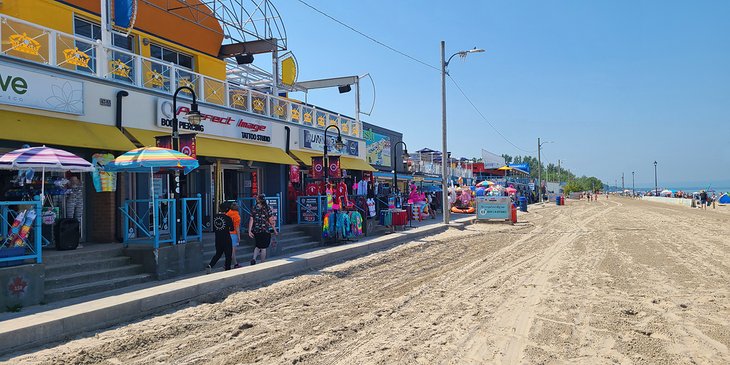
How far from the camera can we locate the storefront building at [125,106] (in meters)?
9.16

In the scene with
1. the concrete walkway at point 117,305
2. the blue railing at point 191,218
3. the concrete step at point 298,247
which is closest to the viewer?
the concrete walkway at point 117,305

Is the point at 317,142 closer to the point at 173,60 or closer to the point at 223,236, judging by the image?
the point at 173,60

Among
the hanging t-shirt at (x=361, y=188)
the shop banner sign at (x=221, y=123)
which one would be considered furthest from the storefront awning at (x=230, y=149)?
the hanging t-shirt at (x=361, y=188)

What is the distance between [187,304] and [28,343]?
2.43 meters

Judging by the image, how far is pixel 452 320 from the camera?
21.3ft

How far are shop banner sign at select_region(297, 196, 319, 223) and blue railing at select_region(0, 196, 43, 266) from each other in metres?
8.67

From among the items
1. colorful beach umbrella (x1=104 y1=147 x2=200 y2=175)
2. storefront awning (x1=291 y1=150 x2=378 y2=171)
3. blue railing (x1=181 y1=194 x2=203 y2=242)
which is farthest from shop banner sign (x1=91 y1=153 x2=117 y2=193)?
storefront awning (x1=291 y1=150 x2=378 y2=171)

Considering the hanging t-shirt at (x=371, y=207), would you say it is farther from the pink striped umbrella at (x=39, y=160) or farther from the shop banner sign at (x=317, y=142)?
the pink striped umbrella at (x=39, y=160)

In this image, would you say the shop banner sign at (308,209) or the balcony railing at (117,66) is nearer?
the balcony railing at (117,66)

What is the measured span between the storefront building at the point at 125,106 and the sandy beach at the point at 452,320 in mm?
4205

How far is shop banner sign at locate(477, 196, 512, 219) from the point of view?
79.8ft

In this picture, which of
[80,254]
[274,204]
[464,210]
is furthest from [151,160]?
[464,210]

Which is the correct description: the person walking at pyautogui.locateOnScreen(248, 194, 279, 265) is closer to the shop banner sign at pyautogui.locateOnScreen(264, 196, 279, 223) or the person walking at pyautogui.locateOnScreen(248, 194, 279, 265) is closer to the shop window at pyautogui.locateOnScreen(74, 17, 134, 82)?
the shop banner sign at pyautogui.locateOnScreen(264, 196, 279, 223)

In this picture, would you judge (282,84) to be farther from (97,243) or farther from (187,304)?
(187,304)
